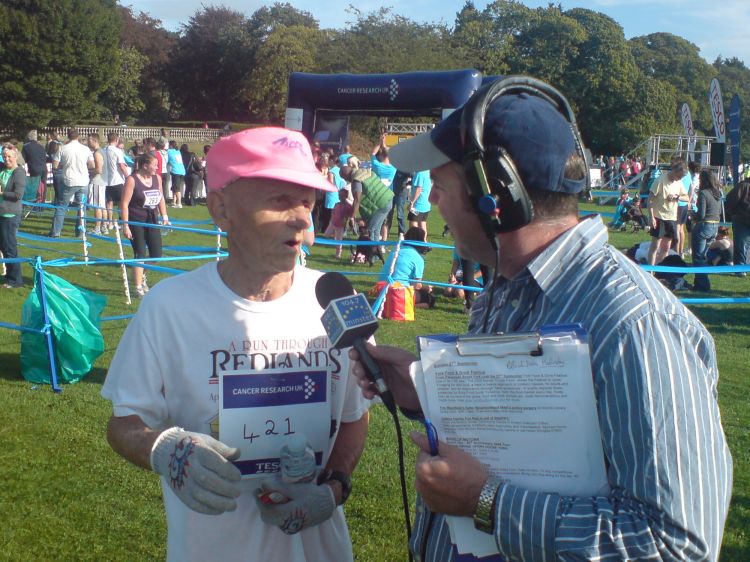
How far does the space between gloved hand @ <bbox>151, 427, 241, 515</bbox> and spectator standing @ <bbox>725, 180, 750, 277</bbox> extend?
11.8 metres

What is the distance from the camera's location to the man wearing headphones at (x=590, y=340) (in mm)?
1354

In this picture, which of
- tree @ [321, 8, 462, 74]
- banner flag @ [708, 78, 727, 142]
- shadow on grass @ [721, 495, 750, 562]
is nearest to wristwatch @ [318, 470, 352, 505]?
shadow on grass @ [721, 495, 750, 562]

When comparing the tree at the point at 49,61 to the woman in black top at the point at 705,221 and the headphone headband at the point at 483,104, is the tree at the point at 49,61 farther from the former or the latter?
the headphone headband at the point at 483,104

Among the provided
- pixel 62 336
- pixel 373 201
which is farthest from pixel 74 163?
pixel 62 336

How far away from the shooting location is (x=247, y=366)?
2.23 meters

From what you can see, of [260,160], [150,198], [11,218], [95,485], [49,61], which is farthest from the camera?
[49,61]

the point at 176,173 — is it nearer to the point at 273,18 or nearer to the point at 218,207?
the point at 218,207

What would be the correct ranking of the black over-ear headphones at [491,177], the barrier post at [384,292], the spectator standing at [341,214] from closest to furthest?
the black over-ear headphones at [491,177] → the barrier post at [384,292] → the spectator standing at [341,214]

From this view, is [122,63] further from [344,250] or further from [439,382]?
[439,382]

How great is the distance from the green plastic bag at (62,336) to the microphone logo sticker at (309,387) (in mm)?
5025

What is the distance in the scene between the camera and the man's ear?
2.30m

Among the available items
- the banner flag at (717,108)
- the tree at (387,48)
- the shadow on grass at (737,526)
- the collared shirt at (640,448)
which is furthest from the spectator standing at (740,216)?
the tree at (387,48)

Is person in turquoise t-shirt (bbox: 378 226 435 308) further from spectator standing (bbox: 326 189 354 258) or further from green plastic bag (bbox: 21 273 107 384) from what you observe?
spectator standing (bbox: 326 189 354 258)

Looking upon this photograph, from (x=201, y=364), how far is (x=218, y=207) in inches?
18.2
